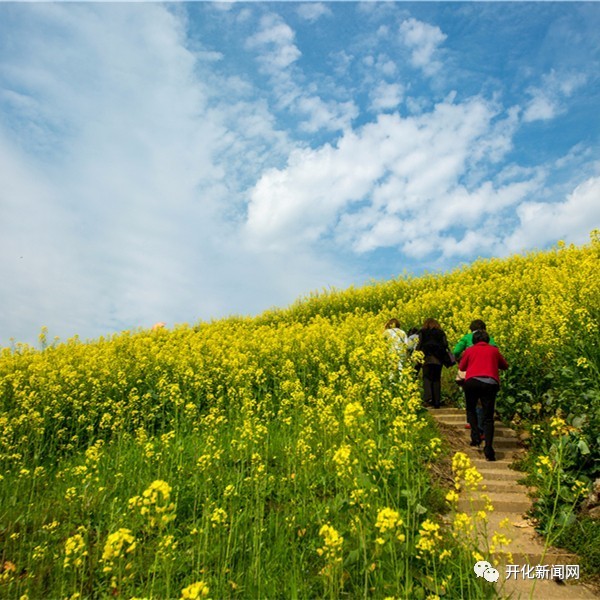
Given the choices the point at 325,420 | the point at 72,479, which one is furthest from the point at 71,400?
the point at 325,420

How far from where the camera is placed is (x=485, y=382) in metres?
7.89

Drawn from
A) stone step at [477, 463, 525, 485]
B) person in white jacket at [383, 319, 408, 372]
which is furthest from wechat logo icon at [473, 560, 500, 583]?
person in white jacket at [383, 319, 408, 372]

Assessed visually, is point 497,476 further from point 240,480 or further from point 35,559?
point 35,559

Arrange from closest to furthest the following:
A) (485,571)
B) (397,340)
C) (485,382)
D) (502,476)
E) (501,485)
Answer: (485,571) → (501,485) → (502,476) → (485,382) → (397,340)

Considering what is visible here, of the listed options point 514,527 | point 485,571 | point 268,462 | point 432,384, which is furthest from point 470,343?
point 485,571

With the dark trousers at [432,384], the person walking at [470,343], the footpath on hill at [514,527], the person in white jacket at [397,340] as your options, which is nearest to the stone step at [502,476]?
the footpath on hill at [514,527]

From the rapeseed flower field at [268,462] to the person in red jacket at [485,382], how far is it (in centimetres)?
97

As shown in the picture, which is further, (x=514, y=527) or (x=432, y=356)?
(x=432, y=356)

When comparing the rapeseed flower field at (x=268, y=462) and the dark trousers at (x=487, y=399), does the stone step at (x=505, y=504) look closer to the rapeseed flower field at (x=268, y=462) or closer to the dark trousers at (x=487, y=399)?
the rapeseed flower field at (x=268, y=462)

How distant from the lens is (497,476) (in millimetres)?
7363

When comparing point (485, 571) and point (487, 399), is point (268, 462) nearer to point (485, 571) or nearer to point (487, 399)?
point (485, 571)

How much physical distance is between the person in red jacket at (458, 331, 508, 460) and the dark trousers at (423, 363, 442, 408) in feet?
7.58

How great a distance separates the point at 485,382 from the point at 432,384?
2.93 meters

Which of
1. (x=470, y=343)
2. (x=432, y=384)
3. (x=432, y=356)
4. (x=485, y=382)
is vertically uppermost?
(x=470, y=343)
